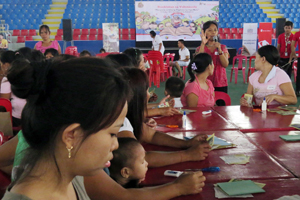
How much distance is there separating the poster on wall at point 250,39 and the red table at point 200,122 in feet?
26.1

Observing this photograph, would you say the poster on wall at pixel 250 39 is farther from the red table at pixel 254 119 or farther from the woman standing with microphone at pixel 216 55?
the red table at pixel 254 119

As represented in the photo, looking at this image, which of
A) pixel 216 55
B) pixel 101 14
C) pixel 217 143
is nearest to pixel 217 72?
pixel 216 55

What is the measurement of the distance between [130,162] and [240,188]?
50 centimetres

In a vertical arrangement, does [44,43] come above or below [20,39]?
below

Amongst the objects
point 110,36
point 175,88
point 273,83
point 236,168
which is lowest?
point 236,168

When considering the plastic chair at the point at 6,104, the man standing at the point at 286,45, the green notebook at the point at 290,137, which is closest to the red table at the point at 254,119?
the green notebook at the point at 290,137

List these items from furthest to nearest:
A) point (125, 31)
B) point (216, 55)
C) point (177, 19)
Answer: point (125, 31) → point (177, 19) → point (216, 55)

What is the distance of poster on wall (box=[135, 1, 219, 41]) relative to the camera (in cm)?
1316

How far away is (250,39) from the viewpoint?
10.1m

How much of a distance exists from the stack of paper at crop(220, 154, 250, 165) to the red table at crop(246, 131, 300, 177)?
17 centimetres

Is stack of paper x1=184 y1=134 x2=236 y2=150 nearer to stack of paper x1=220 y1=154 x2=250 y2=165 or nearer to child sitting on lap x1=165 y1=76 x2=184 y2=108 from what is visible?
stack of paper x1=220 y1=154 x2=250 y2=165

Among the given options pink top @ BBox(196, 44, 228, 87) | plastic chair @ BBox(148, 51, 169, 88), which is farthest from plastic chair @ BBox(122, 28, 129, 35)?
pink top @ BBox(196, 44, 228, 87)

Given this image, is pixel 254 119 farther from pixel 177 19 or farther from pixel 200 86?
pixel 177 19

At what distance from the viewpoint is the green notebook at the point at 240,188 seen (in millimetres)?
1314
